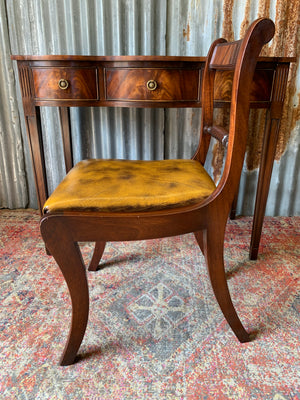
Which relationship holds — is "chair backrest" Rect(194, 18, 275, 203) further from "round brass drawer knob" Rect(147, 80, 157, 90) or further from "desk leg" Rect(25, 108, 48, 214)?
"desk leg" Rect(25, 108, 48, 214)

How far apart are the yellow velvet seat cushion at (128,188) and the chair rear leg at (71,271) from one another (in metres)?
0.06

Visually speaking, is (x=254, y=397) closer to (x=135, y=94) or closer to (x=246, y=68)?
(x=246, y=68)

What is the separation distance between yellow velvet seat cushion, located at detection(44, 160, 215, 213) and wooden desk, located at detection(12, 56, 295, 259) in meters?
0.37

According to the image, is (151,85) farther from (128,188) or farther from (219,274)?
(219,274)

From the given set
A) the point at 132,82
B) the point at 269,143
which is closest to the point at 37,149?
the point at 132,82

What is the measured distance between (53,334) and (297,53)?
186 centimetres

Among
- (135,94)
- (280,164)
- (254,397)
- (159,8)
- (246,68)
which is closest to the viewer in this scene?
(246,68)

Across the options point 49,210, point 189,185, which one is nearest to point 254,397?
point 189,185

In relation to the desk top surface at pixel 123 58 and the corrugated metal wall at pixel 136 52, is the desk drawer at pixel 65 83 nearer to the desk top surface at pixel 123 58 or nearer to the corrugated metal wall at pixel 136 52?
the desk top surface at pixel 123 58

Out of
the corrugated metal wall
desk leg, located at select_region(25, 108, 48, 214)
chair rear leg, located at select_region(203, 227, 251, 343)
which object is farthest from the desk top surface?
chair rear leg, located at select_region(203, 227, 251, 343)

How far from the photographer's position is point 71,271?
35.9 inches

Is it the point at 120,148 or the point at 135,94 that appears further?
the point at 120,148

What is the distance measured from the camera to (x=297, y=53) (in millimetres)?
1788

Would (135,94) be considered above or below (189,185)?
above
